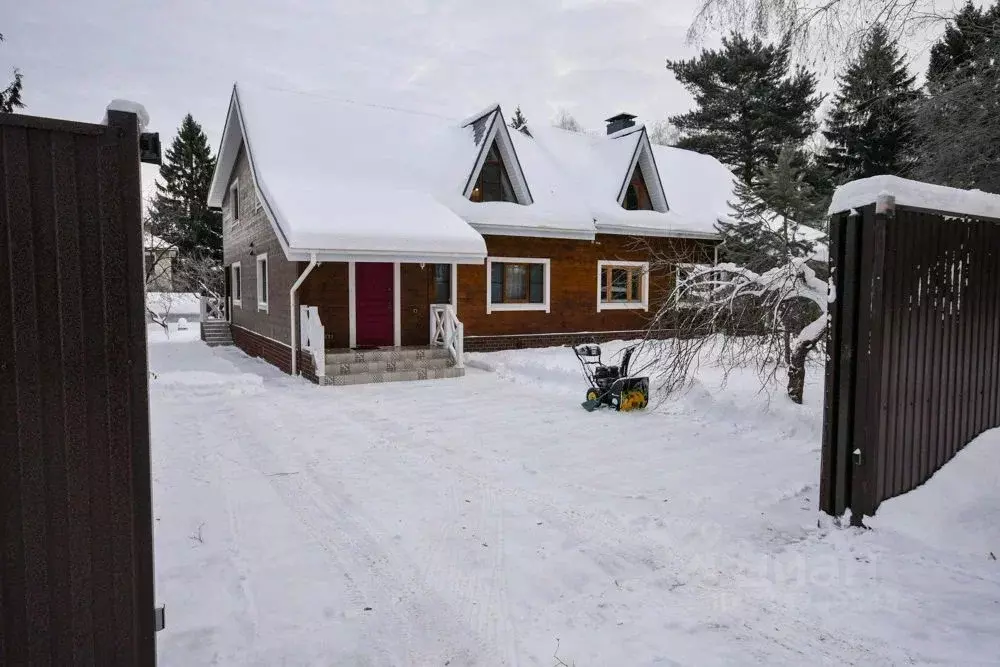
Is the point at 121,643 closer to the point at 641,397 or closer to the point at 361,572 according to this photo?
the point at 361,572

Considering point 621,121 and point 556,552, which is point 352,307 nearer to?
point 556,552

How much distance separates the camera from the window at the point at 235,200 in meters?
16.6

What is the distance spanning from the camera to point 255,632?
→ 315 cm

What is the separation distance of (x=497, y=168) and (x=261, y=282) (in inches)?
253

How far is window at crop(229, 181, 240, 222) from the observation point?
54.4ft

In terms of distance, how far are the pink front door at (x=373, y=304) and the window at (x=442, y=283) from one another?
1185 millimetres

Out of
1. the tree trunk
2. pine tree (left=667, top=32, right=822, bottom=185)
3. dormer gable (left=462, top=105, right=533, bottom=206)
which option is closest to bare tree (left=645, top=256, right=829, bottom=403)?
the tree trunk

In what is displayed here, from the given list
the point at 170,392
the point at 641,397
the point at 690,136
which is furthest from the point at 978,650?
the point at 690,136

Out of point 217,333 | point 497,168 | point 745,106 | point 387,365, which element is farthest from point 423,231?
point 745,106

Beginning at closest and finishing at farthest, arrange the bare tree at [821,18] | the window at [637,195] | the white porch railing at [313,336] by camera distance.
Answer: the bare tree at [821,18], the white porch railing at [313,336], the window at [637,195]

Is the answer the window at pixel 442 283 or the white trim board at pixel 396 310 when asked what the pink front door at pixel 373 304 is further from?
the window at pixel 442 283

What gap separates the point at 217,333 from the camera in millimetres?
18953

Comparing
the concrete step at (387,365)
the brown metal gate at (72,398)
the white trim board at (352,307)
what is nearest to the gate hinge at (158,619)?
the brown metal gate at (72,398)

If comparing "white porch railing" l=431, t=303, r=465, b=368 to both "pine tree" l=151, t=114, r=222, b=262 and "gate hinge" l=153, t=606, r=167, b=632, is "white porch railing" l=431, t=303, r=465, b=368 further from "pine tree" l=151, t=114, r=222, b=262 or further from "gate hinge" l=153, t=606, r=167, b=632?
"pine tree" l=151, t=114, r=222, b=262
